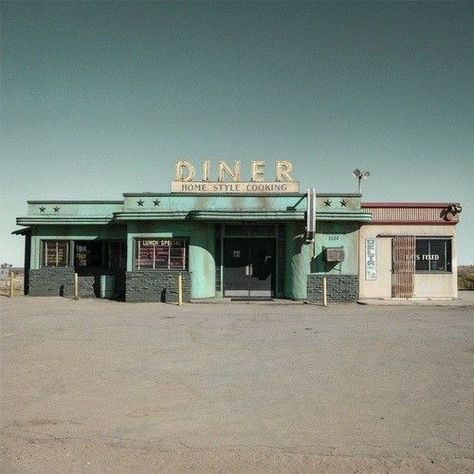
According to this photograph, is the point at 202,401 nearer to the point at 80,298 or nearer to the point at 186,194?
the point at 186,194

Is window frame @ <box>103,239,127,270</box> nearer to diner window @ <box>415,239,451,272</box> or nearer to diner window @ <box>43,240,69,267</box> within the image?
diner window @ <box>43,240,69,267</box>

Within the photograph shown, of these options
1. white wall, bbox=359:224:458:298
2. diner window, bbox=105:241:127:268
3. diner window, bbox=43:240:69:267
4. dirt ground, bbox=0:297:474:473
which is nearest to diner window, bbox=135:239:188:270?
diner window, bbox=105:241:127:268

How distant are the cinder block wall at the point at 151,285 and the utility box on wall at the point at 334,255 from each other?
6167mm

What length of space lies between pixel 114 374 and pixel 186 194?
12.3 meters

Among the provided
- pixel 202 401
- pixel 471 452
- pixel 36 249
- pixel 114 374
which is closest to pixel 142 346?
pixel 114 374

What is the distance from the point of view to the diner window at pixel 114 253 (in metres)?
20.7

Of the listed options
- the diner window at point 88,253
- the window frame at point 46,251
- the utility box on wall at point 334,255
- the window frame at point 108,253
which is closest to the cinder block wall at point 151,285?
the window frame at point 108,253

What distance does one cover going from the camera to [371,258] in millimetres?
18578

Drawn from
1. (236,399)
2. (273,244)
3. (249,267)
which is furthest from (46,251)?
(236,399)

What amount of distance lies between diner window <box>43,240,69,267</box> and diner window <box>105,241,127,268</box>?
1.92 m

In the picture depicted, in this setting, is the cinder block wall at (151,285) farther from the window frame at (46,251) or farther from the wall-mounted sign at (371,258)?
the wall-mounted sign at (371,258)

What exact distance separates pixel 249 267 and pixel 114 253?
22.9ft

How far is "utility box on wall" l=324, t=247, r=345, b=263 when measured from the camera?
57.0 feet

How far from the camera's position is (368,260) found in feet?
61.0
